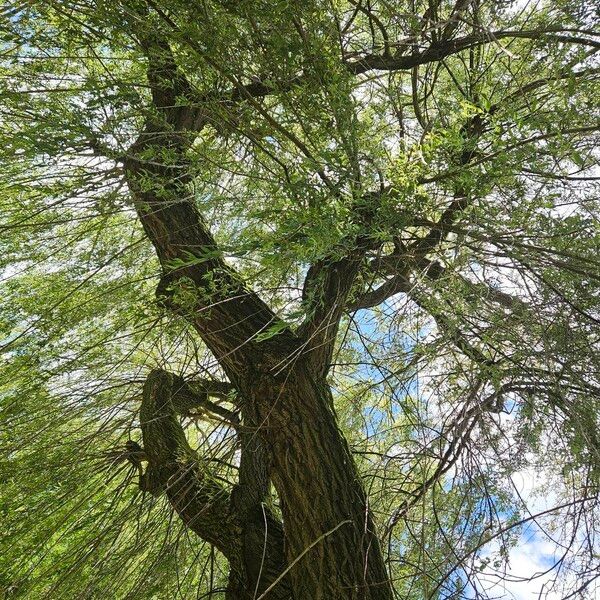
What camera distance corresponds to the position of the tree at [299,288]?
6.70 ft

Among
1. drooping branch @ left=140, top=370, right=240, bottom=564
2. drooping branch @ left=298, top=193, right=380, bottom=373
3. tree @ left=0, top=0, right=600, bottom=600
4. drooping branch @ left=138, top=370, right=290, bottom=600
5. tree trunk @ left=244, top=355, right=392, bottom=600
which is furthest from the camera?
drooping branch @ left=140, top=370, right=240, bottom=564

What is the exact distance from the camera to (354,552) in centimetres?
240

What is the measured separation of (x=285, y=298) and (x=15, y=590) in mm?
1670

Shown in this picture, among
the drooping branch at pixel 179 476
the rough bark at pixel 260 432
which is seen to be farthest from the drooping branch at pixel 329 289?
the drooping branch at pixel 179 476

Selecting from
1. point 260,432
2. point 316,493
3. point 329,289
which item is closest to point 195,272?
point 329,289

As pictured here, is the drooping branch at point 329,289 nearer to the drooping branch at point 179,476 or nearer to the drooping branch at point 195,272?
the drooping branch at point 195,272

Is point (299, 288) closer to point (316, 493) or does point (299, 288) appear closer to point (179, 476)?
point (316, 493)

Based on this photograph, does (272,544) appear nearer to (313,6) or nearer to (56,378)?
(56,378)

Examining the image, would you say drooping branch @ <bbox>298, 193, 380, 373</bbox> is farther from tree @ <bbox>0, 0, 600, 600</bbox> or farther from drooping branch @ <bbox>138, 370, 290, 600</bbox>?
drooping branch @ <bbox>138, 370, 290, 600</bbox>

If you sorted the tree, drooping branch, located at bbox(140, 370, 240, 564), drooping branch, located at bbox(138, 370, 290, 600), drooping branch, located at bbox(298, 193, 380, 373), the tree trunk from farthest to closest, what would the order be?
drooping branch, located at bbox(140, 370, 240, 564) < drooping branch, located at bbox(138, 370, 290, 600) < drooping branch, located at bbox(298, 193, 380, 373) < the tree trunk < the tree

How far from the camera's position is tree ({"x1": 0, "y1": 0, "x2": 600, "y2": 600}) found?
6.70 feet

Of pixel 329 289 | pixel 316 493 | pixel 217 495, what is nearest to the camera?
pixel 316 493

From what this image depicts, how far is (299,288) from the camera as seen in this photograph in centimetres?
278

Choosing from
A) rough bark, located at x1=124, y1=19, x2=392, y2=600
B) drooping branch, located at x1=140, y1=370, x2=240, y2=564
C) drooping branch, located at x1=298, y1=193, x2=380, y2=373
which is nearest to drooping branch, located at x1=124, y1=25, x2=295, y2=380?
rough bark, located at x1=124, y1=19, x2=392, y2=600
